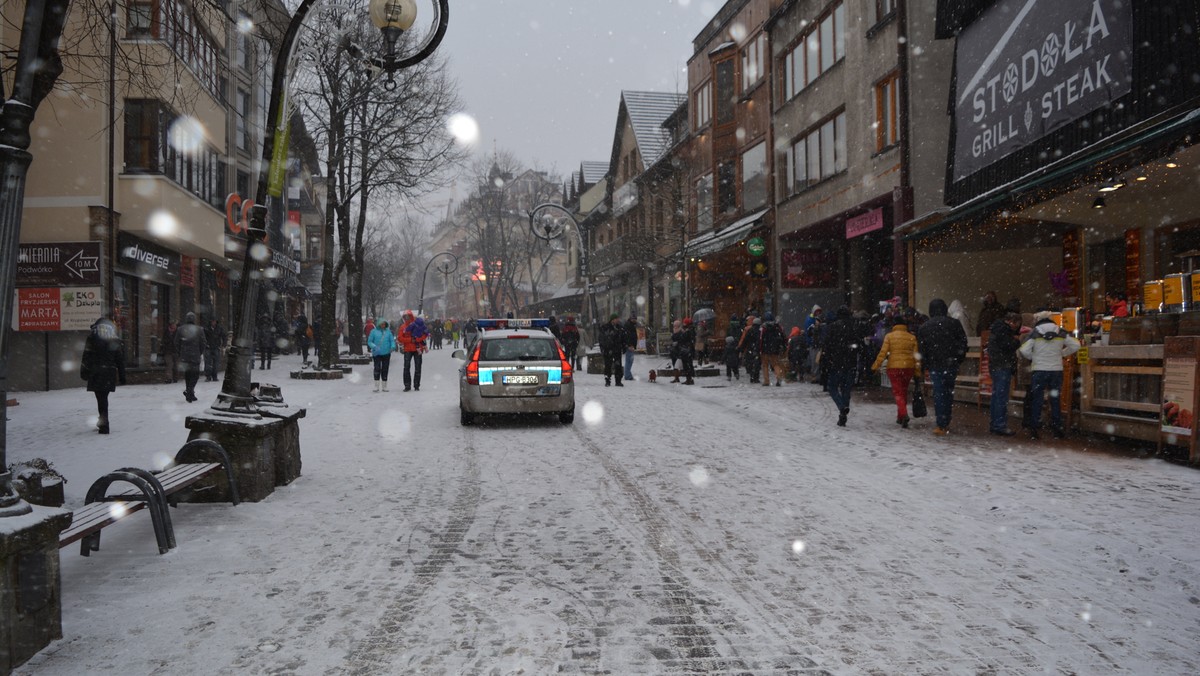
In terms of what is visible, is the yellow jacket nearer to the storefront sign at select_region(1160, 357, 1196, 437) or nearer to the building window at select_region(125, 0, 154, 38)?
the storefront sign at select_region(1160, 357, 1196, 437)

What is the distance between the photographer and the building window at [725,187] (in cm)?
3128

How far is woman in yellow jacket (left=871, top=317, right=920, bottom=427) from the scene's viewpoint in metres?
12.0

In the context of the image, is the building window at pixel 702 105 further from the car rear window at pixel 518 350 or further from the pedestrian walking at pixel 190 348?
the car rear window at pixel 518 350

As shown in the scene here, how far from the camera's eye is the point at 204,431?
7.34 meters

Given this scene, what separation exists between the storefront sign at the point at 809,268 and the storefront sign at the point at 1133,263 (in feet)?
36.0

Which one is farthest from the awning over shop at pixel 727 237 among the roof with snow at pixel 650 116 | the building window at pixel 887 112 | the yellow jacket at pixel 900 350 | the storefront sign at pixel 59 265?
the storefront sign at pixel 59 265

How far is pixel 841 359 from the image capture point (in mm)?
12641

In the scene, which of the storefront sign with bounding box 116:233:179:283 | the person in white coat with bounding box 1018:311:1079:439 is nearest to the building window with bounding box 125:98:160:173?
the storefront sign with bounding box 116:233:179:283

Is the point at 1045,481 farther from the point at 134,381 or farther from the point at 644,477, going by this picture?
the point at 134,381

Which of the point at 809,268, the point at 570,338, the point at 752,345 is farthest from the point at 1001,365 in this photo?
the point at 809,268

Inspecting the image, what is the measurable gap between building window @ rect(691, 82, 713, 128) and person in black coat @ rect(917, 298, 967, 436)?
2190cm

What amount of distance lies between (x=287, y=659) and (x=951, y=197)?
1602 cm

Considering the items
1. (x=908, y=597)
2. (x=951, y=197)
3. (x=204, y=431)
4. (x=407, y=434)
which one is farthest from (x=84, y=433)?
(x=951, y=197)

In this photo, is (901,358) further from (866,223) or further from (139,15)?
(139,15)
